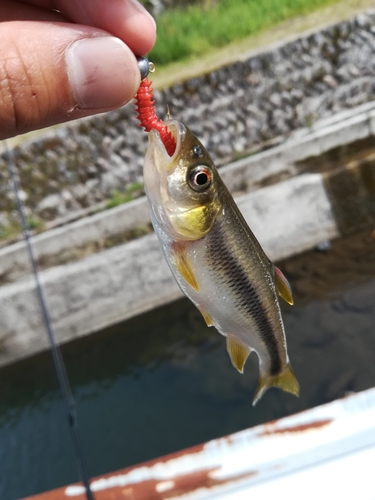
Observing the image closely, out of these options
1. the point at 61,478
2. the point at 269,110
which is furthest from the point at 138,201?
the point at 61,478

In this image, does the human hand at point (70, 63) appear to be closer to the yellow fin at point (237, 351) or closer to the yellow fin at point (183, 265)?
the yellow fin at point (183, 265)

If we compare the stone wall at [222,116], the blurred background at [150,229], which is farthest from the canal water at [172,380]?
the stone wall at [222,116]

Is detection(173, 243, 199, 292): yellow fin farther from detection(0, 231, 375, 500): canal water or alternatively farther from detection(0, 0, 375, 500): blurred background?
detection(0, 0, 375, 500): blurred background

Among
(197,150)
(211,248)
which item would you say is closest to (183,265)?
(211,248)

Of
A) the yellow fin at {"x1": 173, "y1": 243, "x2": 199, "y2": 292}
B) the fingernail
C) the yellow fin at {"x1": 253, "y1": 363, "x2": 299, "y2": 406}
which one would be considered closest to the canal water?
the yellow fin at {"x1": 253, "y1": 363, "x2": 299, "y2": 406}

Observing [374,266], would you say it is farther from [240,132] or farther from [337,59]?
[337,59]

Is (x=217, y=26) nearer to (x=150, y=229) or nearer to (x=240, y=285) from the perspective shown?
(x=150, y=229)
